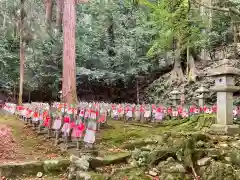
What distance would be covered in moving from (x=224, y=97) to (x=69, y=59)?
673 centimetres

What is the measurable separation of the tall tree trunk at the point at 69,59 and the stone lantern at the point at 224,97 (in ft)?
19.9

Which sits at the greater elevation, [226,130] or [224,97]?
[224,97]

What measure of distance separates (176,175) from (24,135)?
444cm

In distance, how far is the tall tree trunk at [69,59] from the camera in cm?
1145

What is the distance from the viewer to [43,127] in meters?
7.75

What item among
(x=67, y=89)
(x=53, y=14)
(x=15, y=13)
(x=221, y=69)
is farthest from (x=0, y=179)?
(x=53, y=14)

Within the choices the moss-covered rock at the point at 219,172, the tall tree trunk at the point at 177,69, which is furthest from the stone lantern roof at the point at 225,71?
the tall tree trunk at the point at 177,69

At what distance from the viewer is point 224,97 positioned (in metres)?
7.21

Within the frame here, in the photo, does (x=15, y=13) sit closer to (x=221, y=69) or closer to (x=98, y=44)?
(x=98, y=44)

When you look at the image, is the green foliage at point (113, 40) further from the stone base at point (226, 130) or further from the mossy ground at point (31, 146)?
the stone base at point (226, 130)

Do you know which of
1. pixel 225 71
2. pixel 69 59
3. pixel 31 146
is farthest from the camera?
pixel 69 59

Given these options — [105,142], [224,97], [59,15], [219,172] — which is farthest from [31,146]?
[59,15]

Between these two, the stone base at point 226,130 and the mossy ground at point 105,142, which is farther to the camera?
the stone base at point 226,130

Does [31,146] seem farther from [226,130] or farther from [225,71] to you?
[225,71]
